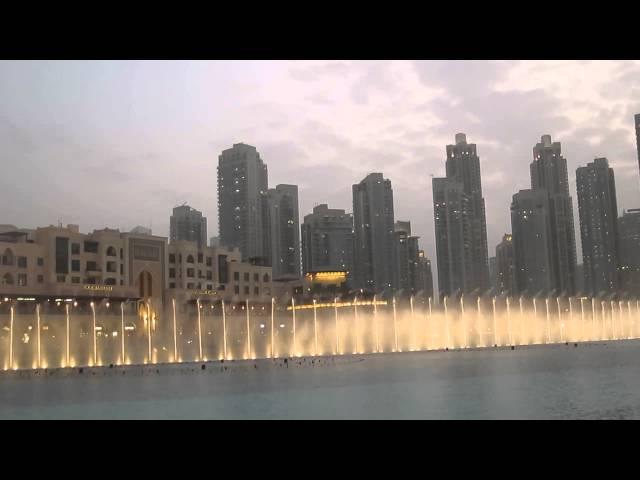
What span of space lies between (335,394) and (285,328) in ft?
184

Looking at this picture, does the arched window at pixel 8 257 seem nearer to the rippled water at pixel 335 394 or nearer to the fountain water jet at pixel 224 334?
the rippled water at pixel 335 394

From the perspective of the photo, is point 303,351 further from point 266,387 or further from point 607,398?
point 607,398

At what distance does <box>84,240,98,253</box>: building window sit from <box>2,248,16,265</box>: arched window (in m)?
9.04

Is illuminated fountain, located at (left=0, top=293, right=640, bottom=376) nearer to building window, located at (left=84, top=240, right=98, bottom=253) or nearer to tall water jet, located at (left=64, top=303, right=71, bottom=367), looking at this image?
tall water jet, located at (left=64, top=303, right=71, bottom=367)

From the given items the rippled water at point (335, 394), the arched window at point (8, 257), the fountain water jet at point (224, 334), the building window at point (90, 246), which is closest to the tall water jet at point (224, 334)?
the fountain water jet at point (224, 334)

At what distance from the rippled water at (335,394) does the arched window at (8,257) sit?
15.7 m

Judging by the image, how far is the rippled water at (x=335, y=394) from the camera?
98.7 ft

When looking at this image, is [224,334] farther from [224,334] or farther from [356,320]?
[356,320]

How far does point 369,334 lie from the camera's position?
9850cm

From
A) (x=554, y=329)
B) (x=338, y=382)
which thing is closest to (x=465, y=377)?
(x=338, y=382)

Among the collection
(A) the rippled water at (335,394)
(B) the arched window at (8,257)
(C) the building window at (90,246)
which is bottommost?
(A) the rippled water at (335,394)

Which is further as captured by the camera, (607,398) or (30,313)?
(30,313)
